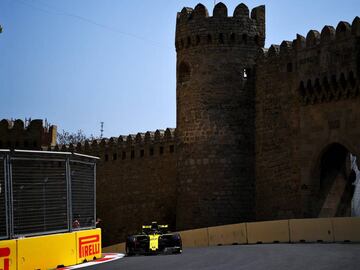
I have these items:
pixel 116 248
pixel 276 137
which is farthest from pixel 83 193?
pixel 116 248

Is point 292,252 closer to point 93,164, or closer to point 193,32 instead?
point 93,164

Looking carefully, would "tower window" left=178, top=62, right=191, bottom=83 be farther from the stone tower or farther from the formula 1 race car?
the formula 1 race car

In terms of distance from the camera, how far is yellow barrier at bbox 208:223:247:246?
26812 mm

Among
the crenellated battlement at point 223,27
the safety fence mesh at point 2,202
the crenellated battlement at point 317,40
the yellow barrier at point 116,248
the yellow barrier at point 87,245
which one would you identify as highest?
the crenellated battlement at point 223,27

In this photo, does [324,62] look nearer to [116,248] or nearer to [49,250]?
[116,248]

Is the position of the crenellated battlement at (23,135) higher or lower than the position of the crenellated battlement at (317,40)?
lower

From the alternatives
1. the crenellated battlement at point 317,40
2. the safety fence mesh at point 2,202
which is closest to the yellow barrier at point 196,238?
the crenellated battlement at point 317,40

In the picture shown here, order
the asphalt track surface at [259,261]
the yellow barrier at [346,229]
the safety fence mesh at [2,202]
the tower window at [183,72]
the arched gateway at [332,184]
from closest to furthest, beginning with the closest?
the safety fence mesh at [2,202], the asphalt track surface at [259,261], the yellow barrier at [346,229], the arched gateway at [332,184], the tower window at [183,72]

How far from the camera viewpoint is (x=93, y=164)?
1794cm

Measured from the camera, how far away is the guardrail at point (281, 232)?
78.3 feet

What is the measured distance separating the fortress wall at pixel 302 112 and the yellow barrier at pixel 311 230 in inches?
131

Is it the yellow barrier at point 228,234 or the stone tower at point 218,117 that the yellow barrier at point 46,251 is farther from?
the stone tower at point 218,117

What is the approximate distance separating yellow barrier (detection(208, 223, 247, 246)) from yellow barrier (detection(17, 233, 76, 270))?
10.5 meters

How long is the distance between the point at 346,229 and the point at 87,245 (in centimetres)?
896
